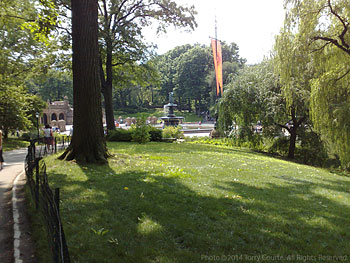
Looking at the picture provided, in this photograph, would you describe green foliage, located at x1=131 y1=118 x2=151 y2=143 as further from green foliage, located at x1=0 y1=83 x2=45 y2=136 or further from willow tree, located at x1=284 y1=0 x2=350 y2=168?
willow tree, located at x1=284 y1=0 x2=350 y2=168

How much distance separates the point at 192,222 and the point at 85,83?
627 cm

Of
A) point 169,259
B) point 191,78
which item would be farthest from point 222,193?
point 191,78

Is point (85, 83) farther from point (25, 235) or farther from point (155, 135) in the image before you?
point (155, 135)

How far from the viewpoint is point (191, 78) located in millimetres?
82500

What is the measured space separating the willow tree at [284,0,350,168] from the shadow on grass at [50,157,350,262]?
4.65m

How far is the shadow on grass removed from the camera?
360 centimetres

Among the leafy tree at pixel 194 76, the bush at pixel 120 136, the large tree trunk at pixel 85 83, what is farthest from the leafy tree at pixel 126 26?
the leafy tree at pixel 194 76

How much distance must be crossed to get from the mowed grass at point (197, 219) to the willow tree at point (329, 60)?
3.76 meters

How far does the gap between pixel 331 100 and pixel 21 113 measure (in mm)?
20888

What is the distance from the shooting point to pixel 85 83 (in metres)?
8.95

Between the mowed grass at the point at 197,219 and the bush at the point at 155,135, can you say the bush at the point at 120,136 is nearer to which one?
the bush at the point at 155,135

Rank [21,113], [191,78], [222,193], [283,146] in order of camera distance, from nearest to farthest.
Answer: [222,193] < [283,146] < [21,113] < [191,78]

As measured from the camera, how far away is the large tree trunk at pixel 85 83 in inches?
352

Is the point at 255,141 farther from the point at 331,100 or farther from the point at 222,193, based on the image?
the point at 222,193
